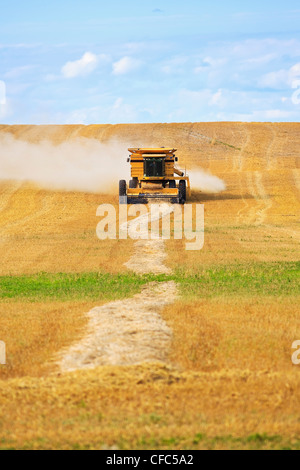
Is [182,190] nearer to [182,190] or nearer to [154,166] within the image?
[182,190]

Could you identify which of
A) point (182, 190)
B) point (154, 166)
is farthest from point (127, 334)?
point (154, 166)

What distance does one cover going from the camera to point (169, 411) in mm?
9227

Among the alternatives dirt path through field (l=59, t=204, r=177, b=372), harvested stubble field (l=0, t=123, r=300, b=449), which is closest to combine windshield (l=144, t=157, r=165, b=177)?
harvested stubble field (l=0, t=123, r=300, b=449)

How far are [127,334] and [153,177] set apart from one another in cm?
3073

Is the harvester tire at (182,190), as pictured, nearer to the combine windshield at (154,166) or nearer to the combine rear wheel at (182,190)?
the combine rear wheel at (182,190)

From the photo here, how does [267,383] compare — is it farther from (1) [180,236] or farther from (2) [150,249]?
(1) [180,236]

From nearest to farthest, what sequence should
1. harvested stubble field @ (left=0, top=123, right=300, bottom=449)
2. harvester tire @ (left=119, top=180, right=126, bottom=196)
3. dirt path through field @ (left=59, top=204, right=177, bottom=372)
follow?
harvested stubble field @ (left=0, top=123, right=300, bottom=449) → dirt path through field @ (left=59, top=204, right=177, bottom=372) → harvester tire @ (left=119, top=180, right=126, bottom=196)

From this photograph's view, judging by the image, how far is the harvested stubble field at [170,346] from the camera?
28.3ft

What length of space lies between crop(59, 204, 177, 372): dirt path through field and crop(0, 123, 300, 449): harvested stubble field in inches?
8.6

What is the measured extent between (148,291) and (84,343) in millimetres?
6045

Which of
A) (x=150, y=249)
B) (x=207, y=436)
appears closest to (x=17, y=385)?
(x=207, y=436)

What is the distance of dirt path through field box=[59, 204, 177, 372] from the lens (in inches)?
449

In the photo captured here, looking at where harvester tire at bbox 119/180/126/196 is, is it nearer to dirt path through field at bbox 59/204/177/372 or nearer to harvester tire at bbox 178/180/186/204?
harvester tire at bbox 178/180/186/204

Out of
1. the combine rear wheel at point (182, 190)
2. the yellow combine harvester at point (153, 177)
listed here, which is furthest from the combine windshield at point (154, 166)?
the combine rear wheel at point (182, 190)
